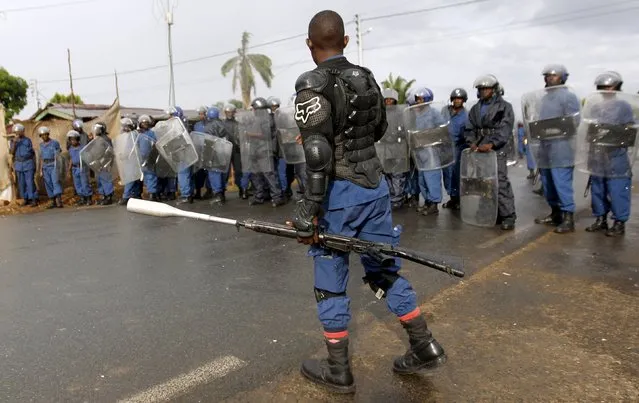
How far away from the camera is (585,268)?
15.2ft

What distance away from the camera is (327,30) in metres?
2.61

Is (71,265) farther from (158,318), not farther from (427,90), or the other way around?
(427,90)

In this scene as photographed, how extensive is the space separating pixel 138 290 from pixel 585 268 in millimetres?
4112

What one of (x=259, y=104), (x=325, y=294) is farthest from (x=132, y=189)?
(x=325, y=294)

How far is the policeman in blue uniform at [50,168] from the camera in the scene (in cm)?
1112

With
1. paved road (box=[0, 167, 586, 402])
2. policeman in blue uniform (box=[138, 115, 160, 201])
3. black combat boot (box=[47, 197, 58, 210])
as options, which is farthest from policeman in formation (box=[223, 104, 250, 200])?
black combat boot (box=[47, 197, 58, 210])

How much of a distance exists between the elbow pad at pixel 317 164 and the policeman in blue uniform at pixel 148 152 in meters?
8.78

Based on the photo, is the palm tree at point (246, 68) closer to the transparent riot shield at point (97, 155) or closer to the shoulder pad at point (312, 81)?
the transparent riot shield at point (97, 155)

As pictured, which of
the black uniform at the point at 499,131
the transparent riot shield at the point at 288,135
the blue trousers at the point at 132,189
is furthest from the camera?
the blue trousers at the point at 132,189

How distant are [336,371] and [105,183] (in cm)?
991

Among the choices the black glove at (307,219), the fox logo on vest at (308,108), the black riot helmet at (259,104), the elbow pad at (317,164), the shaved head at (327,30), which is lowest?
the black glove at (307,219)

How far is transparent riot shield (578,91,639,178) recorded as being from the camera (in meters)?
5.55

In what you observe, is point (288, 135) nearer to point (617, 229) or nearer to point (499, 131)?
point (499, 131)

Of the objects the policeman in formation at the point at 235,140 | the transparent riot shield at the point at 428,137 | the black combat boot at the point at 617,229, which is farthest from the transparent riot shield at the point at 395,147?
the policeman in formation at the point at 235,140
